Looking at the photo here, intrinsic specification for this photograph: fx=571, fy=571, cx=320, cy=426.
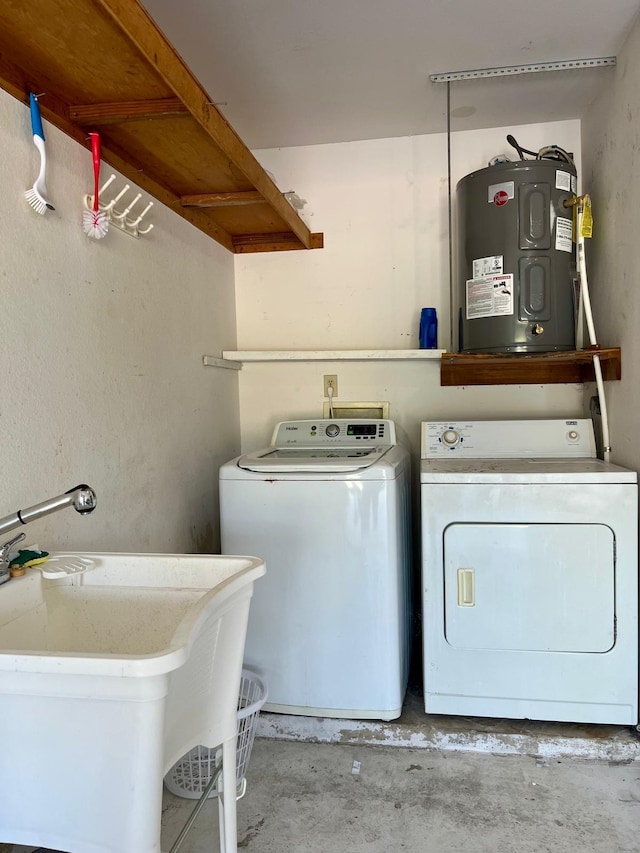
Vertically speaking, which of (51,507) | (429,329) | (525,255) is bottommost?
(51,507)

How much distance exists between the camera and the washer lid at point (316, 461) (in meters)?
1.83

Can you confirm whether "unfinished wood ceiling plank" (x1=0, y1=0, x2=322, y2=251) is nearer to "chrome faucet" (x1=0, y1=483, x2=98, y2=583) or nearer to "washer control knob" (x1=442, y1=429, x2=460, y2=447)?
"chrome faucet" (x1=0, y1=483, x2=98, y2=583)

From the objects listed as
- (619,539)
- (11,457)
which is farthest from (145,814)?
(619,539)

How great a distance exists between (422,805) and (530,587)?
0.70 meters

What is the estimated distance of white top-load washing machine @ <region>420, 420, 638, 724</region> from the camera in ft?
5.78

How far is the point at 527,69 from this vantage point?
1973 millimetres

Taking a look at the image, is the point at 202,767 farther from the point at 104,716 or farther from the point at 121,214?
the point at 121,214

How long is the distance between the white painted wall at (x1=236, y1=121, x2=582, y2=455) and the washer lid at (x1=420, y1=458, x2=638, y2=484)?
59cm

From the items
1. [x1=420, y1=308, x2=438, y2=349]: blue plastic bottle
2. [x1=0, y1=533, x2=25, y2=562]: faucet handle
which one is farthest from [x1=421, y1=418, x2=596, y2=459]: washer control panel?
[x1=0, y1=533, x2=25, y2=562]: faucet handle

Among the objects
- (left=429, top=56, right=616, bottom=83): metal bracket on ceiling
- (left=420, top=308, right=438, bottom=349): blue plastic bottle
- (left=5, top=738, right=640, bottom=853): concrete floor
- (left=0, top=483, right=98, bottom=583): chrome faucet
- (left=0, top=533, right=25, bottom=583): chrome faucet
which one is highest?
(left=429, top=56, right=616, bottom=83): metal bracket on ceiling

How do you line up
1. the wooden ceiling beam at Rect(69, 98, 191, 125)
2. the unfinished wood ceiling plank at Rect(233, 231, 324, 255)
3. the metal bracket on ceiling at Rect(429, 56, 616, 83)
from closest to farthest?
the wooden ceiling beam at Rect(69, 98, 191, 125), the metal bracket on ceiling at Rect(429, 56, 616, 83), the unfinished wood ceiling plank at Rect(233, 231, 324, 255)

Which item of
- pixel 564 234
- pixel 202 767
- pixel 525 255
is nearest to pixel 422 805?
pixel 202 767

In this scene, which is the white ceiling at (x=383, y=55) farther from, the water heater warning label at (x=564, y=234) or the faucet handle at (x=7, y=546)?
the faucet handle at (x=7, y=546)

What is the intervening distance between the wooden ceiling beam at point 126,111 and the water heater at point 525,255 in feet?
3.73
